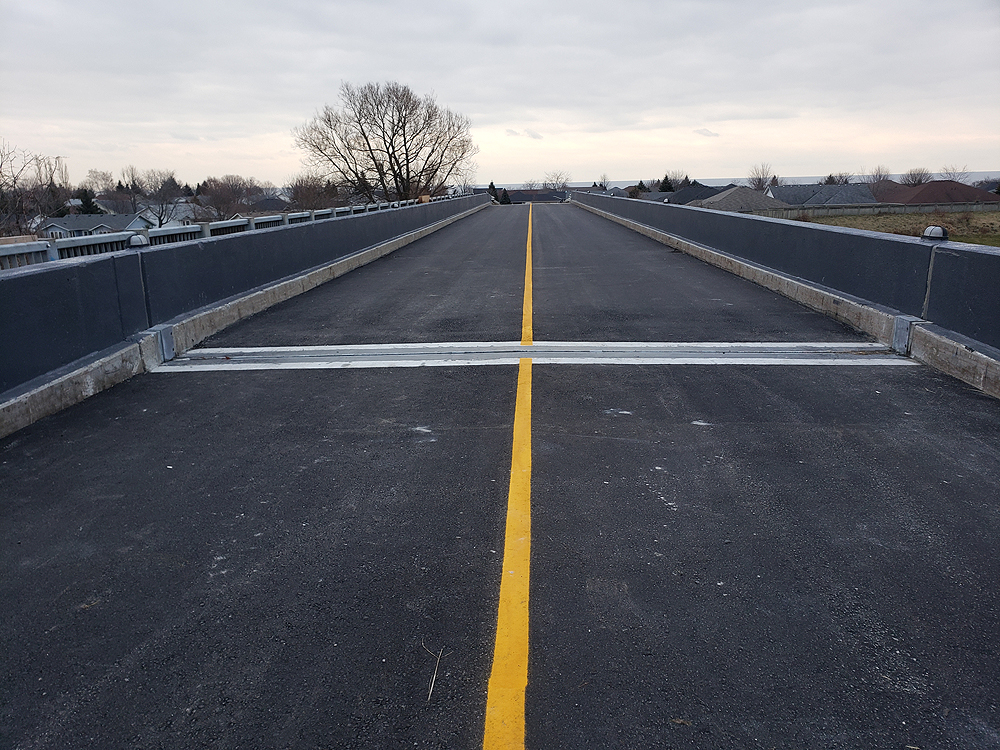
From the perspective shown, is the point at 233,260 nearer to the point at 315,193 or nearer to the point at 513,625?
the point at 513,625

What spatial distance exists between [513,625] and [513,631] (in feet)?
0.15

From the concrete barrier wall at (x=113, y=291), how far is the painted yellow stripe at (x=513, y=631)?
14.5ft

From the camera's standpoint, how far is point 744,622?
328cm

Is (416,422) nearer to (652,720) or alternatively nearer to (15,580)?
(15,580)

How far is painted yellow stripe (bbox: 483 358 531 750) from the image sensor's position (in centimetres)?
268

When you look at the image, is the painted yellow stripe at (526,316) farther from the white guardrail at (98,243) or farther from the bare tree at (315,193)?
the bare tree at (315,193)

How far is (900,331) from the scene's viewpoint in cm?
801

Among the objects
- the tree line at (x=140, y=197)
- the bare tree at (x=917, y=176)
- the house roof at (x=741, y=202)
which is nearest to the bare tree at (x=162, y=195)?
the tree line at (x=140, y=197)

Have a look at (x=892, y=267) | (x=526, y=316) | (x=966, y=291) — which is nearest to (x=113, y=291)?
(x=526, y=316)

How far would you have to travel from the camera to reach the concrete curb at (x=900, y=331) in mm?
6656

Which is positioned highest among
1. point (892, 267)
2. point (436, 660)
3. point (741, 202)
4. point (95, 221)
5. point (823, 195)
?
point (823, 195)

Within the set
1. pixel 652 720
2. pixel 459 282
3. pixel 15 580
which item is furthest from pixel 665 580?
pixel 459 282

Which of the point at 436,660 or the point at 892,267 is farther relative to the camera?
the point at 892,267

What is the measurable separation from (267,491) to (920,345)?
6.71 metres
